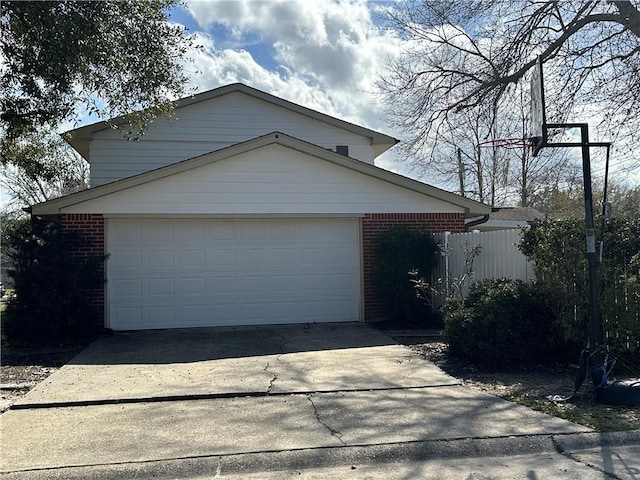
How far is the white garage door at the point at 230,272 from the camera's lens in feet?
39.0

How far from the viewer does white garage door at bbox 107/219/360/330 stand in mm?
11891

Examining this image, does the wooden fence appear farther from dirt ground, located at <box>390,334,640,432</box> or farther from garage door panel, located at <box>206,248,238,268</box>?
garage door panel, located at <box>206,248,238,268</box>

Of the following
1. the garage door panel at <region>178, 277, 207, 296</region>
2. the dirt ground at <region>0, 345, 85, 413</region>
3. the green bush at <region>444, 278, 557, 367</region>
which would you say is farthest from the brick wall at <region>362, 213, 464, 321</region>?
the dirt ground at <region>0, 345, 85, 413</region>

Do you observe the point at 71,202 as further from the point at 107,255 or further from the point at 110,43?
the point at 110,43

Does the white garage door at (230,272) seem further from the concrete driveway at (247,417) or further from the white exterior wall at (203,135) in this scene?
the white exterior wall at (203,135)

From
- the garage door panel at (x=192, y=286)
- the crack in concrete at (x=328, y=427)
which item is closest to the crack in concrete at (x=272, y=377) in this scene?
the crack in concrete at (x=328, y=427)

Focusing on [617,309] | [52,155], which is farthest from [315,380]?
[52,155]

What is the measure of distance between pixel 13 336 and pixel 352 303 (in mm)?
6880

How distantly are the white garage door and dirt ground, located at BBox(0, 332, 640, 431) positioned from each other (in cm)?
206

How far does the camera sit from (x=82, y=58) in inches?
330

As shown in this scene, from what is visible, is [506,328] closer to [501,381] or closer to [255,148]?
[501,381]

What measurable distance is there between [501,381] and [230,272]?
661 cm

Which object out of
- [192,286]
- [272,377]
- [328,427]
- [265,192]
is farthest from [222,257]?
[328,427]

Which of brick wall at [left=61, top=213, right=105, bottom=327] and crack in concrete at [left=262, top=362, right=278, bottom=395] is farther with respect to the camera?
brick wall at [left=61, top=213, right=105, bottom=327]
